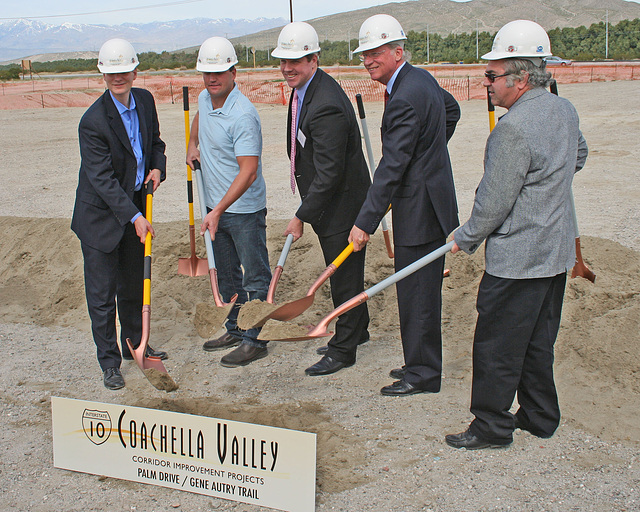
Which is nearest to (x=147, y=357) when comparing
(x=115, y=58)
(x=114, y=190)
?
(x=114, y=190)

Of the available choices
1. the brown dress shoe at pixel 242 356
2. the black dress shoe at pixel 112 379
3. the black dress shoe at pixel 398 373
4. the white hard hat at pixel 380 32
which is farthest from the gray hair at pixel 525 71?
the black dress shoe at pixel 112 379

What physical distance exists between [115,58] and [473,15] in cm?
12810

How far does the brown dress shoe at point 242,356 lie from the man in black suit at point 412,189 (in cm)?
107

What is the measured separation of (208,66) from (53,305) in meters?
3.03

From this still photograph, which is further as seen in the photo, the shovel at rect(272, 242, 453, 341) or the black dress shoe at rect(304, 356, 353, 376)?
the black dress shoe at rect(304, 356, 353, 376)

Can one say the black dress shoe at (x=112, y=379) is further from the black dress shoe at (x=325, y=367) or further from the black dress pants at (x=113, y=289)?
the black dress shoe at (x=325, y=367)

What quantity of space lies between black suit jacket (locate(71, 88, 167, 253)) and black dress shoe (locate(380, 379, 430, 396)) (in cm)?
188

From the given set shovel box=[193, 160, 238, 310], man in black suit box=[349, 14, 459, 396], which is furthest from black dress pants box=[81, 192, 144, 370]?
man in black suit box=[349, 14, 459, 396]

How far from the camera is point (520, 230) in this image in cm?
277

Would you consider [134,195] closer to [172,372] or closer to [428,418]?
[172,372]

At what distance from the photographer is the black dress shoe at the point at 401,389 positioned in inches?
146

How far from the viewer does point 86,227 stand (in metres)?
3.95

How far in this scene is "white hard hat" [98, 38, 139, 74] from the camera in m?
3.73

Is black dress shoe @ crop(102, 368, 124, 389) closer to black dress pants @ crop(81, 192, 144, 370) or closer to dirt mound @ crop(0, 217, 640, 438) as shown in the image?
black dress pants @ crop(81, 192, 144, 370)
